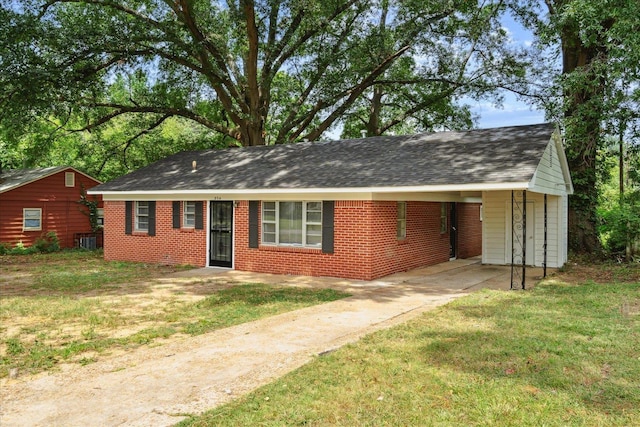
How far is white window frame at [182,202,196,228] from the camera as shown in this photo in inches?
611

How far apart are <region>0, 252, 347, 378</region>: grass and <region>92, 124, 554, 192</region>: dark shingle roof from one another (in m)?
3.14

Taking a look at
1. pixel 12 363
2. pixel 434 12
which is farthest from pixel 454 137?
pixel 12 363

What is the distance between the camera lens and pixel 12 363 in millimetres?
5883

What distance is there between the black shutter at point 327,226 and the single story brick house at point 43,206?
573 inches

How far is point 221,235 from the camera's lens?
48.8 ft

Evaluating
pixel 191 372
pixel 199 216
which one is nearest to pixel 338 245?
pixel 199 216

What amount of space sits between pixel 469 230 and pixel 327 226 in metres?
8.02

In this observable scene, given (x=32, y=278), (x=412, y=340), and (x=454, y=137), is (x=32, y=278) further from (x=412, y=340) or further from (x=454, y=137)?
(x=454, y=137)

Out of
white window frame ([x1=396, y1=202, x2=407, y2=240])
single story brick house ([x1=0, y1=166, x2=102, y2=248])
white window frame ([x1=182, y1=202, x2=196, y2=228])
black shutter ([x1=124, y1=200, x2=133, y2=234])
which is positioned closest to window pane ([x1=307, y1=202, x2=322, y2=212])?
white window frame ([x1=396, y1=202, x2=407, y2=240])

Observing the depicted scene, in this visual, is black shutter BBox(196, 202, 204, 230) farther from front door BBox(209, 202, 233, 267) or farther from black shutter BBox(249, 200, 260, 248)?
black shutter BBox(249, 200, 260, 248)

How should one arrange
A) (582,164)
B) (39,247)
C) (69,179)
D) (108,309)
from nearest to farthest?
(108,309) < (582,164) < (39,247) < (69,179)

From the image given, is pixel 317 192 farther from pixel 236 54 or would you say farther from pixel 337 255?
pixel 236 54

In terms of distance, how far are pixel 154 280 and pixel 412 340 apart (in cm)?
803

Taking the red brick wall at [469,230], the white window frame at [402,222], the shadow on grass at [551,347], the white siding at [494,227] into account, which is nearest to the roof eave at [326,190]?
the white window frame at [402,222]
